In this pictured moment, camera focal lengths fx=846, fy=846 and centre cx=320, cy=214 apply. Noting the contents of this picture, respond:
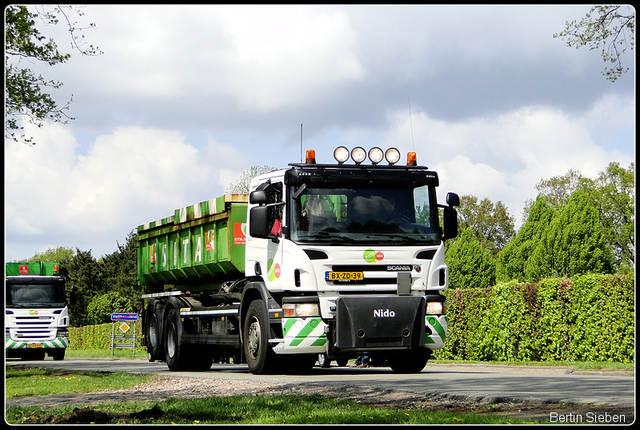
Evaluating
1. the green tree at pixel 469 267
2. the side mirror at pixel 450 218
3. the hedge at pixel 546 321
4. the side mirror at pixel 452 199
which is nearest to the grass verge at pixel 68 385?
the side mirror at pixel 450 218

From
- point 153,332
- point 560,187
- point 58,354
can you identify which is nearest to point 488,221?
point 560,187

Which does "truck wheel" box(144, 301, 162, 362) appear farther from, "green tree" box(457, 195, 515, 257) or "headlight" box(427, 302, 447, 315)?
"green tree" box(457, 195, 515, 257)

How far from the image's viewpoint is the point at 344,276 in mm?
13508


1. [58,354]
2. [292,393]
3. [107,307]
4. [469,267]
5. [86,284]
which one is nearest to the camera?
[292,393]

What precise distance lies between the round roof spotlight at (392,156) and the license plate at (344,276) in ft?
7.04

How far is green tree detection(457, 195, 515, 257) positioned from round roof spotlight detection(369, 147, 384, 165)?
58.4 m

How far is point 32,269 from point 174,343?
575 inches

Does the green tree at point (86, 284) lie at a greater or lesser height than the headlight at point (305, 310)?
A: greater

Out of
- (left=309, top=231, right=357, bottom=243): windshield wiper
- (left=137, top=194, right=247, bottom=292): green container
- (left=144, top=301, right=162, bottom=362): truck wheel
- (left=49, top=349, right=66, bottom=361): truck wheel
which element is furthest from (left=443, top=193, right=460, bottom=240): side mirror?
(left=49, top=349, right=66, bottom=361): truck wheel

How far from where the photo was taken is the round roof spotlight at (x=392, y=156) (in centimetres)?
1445

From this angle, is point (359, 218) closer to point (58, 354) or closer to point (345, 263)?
point (345, 263)

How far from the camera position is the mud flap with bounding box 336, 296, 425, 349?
13.2 m

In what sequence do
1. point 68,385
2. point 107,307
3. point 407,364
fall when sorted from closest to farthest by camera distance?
1. point 68,385
2. point 407,364
3. point 107,307

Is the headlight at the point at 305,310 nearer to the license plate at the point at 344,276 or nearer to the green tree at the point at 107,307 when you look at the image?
the license plate at the point at 344,276
